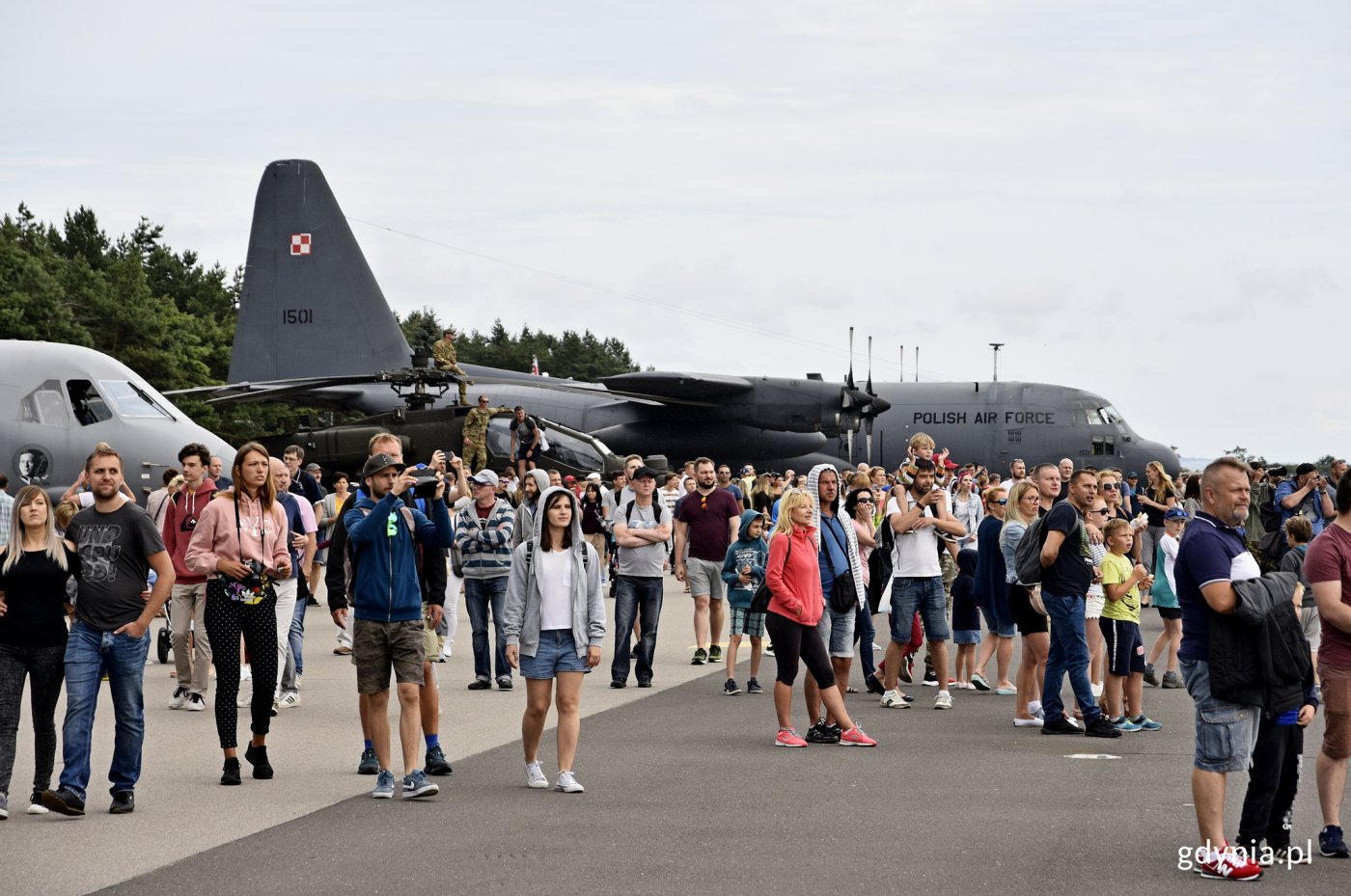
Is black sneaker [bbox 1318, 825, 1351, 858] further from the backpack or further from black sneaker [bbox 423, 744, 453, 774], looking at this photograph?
black sneaker [bbox 423, 744, 453, 774]

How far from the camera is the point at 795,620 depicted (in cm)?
942

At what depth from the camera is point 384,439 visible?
8.15m

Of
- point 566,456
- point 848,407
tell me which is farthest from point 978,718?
point 848,407

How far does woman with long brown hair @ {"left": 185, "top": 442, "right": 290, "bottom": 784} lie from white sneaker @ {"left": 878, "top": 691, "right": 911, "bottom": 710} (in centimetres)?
495

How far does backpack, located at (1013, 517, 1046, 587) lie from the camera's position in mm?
9703

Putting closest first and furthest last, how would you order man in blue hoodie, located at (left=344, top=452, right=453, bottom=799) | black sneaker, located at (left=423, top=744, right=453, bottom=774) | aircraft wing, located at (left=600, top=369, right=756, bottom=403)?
man in blue hoodie, located at (left=344, top=452, right=453, bottom=799) → black sneaker, located at (left=423, top=744, right=453, bottom=774) → aircraft wing, located at (left=600, top=369, right=756, bottom=403)

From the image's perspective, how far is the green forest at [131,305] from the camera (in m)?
49.4

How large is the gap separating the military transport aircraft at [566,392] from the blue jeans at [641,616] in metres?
20.0

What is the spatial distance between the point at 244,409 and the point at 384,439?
5690 centimetres

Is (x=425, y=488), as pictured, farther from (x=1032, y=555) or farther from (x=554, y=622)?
(x=1032, y=555)

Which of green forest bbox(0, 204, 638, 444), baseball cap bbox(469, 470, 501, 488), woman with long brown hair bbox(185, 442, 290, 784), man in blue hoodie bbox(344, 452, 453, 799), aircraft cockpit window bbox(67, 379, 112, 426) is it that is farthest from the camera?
green forest bbox(0, 204, 638, 444)

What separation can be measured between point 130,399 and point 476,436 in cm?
966

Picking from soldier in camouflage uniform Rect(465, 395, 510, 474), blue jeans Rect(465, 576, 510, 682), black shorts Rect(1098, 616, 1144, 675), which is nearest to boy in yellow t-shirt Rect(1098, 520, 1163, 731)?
black shorts Rect(1098, 616, 1144, 675)

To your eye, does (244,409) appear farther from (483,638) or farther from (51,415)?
(483,638)
